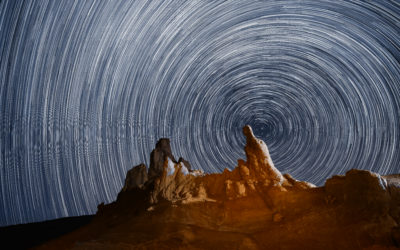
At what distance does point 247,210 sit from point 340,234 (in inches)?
121

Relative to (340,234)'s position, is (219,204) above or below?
above

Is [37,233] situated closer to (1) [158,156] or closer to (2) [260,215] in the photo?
(1) [158,156]

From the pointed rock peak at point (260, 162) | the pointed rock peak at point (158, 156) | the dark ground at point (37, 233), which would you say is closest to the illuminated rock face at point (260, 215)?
the pointed rock peak at point (260, 162)

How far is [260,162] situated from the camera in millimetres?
11789

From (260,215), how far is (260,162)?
111 inches

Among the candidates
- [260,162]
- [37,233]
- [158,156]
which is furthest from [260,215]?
[37,233]

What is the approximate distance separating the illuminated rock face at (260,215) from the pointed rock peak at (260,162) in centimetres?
4

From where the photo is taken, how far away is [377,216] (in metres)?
7.77

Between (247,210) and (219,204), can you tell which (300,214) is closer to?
(247,210)

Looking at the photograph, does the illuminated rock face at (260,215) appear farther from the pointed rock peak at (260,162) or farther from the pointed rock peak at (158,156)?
the pointed rock peak at (158,156)

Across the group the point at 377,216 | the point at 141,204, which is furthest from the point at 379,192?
the point at 141,204

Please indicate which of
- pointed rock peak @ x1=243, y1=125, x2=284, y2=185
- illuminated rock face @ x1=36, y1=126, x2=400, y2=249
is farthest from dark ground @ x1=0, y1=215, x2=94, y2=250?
pointed rock peak @ x1=243, y1=125, x2=284, y2=185

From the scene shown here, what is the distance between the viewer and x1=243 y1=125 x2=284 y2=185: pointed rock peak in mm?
11203

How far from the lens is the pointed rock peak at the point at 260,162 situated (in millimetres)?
11203
